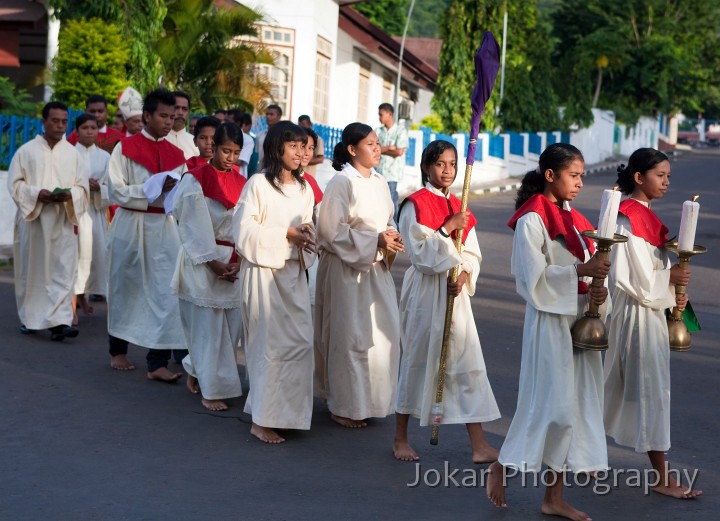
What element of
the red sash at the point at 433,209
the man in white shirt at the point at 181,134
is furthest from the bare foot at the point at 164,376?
the red sash at the point at 433,209

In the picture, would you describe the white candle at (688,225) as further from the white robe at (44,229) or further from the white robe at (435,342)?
the white robe at (44,229)

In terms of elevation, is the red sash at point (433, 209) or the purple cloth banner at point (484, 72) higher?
the purple cloth banner at point (484, 72)

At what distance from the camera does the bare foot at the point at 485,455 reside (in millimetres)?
6570

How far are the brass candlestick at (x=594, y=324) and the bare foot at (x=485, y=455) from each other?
130cm

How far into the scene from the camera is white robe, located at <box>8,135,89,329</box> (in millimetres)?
9945

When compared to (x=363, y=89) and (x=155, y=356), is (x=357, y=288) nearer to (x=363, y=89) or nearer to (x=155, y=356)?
(x=155, y=356)

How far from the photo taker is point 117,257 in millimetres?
8875

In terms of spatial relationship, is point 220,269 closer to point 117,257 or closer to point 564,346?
point 117,257

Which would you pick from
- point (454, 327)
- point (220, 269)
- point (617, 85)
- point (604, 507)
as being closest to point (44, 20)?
point (220, 269)

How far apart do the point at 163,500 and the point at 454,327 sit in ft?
6.35

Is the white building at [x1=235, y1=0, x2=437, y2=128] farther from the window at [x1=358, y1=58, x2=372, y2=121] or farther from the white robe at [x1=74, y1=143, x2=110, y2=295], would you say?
the white robe at [x1=74, y1=143, x2=110, y2=295]

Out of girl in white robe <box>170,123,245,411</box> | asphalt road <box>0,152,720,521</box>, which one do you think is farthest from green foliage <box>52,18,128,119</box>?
girl in white robe <box>170,123,245,411</box>

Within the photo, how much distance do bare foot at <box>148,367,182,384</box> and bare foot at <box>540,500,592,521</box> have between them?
363 cm

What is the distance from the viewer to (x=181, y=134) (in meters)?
9.38
